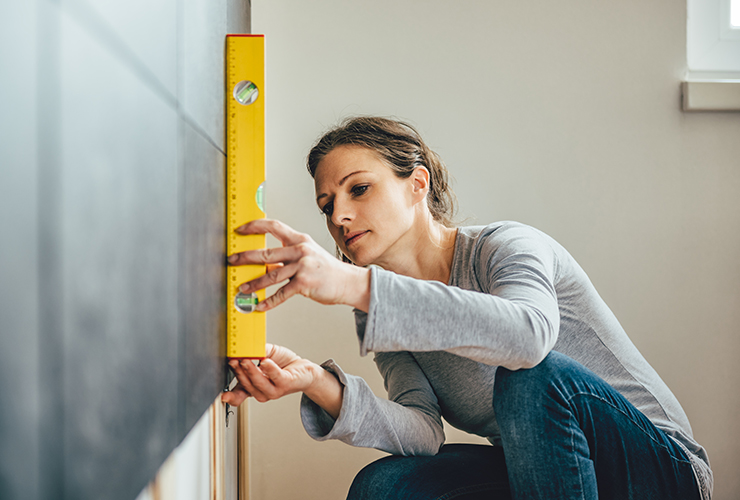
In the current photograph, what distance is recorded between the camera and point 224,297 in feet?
2.28

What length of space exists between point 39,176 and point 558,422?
0.67 metres

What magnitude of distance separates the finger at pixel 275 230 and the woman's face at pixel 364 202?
265mm

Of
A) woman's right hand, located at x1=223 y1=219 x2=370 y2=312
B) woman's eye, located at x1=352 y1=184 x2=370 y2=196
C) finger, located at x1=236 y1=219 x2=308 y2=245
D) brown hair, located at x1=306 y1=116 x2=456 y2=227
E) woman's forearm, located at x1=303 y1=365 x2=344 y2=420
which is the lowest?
woman's forearm, located at x1=303 y1=365 x2=344 y2=420

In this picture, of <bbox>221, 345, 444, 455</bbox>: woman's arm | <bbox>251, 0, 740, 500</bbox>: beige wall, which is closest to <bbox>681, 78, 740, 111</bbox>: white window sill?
<bbox>251, 0, 740, 500</bbox>: beige wall

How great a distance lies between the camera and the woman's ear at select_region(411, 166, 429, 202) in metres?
1.01

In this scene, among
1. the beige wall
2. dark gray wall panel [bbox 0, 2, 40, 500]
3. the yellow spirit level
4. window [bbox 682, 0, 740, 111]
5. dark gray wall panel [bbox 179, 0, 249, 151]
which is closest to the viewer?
A: dark gray wall panel [bbox 0, 2, 40, 500]

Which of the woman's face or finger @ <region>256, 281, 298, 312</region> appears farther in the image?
the woman's face

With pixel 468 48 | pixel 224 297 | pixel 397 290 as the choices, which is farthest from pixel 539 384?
pixel 468 48

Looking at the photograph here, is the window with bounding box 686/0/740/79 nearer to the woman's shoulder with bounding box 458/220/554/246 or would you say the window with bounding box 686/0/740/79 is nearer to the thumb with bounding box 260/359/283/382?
the woman's shoulder with bounding box 458/220/554/246

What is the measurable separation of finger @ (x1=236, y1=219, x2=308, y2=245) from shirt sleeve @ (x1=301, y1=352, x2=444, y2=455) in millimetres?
270

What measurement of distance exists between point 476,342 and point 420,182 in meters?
0.51

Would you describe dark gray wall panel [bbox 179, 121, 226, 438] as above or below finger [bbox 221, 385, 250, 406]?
above

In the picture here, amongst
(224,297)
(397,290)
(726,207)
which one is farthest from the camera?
(726,207)

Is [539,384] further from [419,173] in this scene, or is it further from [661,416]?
[419,173]
